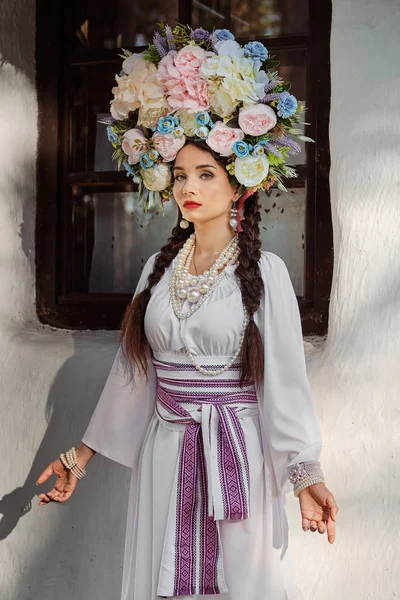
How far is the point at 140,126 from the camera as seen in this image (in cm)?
208

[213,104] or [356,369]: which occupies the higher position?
[213,104]

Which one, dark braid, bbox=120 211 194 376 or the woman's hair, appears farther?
dark braid, bbox=120 211 194 376

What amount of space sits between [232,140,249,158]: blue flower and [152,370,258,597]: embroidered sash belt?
20.6 inches

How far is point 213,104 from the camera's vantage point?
77.0 inches

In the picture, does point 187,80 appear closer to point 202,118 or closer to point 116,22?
point 202,118

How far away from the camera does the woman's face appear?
6.49 ft

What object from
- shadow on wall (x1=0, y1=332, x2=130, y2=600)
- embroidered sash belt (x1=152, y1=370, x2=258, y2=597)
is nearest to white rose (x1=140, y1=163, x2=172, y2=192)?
embroidered sash belt (x1=152, y1=370, x2=258, y2=597)

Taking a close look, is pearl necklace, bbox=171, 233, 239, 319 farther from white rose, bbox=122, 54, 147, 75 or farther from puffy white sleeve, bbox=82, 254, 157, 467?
white rose, bbox=122, 54, 147, 75

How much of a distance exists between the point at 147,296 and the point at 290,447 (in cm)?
53

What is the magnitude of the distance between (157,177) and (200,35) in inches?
13.8

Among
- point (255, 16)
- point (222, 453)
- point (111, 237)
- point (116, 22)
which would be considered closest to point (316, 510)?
point (222, 453)

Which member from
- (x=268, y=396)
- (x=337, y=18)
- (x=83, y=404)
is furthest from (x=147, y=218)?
(x=268, y=396)

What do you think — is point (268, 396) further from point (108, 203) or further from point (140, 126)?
point (108, 203)

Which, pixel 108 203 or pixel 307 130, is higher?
pixel 307 130
